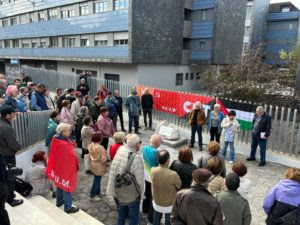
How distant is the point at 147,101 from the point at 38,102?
435 centimetres

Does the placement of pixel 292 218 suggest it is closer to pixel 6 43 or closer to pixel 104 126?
pixel 104 126

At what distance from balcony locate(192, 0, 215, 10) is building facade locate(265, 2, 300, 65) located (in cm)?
2466

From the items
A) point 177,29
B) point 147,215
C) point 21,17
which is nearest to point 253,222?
point 147,215

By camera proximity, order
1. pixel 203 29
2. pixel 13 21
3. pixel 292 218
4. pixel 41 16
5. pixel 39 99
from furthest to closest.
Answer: pixel 13 21 → pixel 41 16 → pixel 203 29 → pixel 39 99 → pixel 292 218

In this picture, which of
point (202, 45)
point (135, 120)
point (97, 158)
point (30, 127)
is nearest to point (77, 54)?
point (202, 45)

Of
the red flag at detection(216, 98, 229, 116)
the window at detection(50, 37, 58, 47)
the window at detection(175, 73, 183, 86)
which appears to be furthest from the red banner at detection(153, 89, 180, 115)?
the window at detection(50, 37, 58, 47)

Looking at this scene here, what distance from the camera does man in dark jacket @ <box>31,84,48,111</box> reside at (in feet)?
27.8

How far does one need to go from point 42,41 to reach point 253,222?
32.9m

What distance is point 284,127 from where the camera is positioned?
Result: 7.89 m

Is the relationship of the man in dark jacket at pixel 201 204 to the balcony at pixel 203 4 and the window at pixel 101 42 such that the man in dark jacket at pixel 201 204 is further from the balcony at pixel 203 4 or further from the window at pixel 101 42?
the balcony at pixel 203 4

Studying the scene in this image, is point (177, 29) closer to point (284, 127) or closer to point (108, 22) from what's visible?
point (108, 22)

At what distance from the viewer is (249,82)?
48.1ft

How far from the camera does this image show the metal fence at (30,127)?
6.84 m

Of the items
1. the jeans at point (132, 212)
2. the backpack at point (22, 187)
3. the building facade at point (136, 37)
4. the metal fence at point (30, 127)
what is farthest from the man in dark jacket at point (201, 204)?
the building facade at point (136, 37)
